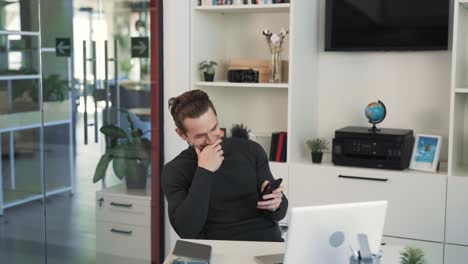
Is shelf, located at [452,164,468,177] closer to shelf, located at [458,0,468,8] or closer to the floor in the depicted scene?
shelf, located at [458,0,468,8]

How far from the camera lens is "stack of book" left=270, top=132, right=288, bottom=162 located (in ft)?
13.8

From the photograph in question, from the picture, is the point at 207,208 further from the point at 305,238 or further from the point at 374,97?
the point at 374,97

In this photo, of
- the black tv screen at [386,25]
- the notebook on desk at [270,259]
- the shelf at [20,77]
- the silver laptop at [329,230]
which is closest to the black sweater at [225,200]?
the notebook on desk at [270,259]

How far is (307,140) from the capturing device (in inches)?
173

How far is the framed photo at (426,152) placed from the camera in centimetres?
388

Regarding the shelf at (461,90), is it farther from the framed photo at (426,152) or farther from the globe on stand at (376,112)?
the globe on stand at (376,112)

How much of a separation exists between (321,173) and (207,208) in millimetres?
1476

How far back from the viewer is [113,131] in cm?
427

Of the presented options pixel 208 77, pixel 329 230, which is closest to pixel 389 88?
pixel 208 77

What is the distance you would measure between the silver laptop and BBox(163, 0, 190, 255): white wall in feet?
7.99

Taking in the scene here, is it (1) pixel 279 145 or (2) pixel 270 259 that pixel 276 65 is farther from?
(2) pixel 270 259

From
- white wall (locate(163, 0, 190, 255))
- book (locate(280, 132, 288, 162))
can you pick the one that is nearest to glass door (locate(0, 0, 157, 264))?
white wall (locate(163, 0, 190, 255))

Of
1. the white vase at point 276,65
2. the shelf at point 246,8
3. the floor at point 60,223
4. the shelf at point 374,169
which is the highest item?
the shelf at point 246,8

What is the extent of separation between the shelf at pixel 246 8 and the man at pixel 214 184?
1.37m
